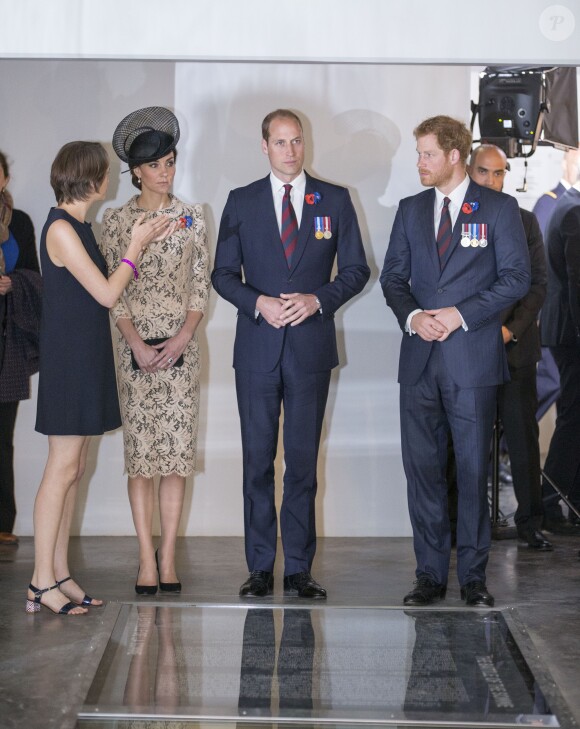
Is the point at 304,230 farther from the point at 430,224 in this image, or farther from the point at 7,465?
the point at 7,465

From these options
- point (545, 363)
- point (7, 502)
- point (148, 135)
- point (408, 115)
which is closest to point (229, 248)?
point (148, 135)

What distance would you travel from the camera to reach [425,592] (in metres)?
4.04

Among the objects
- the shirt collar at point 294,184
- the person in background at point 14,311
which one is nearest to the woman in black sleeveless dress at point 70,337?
the shirt collar at point 294,184

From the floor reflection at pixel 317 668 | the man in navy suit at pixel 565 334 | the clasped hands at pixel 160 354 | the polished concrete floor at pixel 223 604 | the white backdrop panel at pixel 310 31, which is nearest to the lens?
the floor reflection at pixel 317 668

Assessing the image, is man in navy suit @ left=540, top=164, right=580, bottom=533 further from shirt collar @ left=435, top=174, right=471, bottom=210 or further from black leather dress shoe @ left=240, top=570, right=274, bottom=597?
black leather dress shoe @ left=240, top=570, right=274, bottom=597

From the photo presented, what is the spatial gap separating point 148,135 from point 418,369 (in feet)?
4.57

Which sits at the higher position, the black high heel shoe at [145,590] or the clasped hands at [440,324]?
the clasped hands at [440,324]

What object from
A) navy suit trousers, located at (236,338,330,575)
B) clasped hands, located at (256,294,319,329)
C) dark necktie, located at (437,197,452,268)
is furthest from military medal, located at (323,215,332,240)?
navy suit trousers, located at (236,338,330,575)

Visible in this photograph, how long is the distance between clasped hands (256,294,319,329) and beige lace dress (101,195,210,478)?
41 cm

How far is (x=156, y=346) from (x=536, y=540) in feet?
6.65

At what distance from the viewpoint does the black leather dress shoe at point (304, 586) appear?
13.4 ft

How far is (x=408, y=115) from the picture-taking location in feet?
16.8

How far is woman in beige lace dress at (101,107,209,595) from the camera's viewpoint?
165 inches

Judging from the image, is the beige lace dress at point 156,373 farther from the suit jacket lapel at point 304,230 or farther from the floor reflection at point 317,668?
the floor reflection at point 317,668
